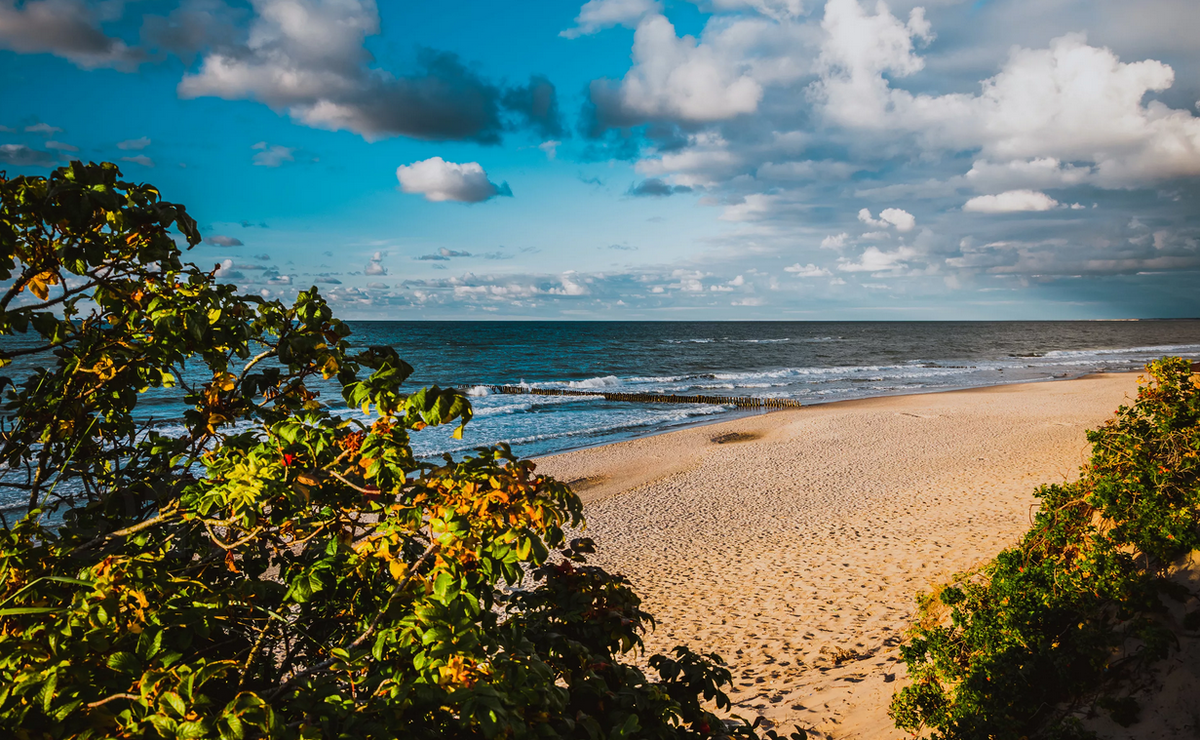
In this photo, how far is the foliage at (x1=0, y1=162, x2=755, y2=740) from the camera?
5.61ft

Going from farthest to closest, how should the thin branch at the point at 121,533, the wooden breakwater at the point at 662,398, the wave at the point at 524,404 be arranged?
the wooden breakwater at the point at 662,398 → the wave at the point at 524,404 → the thin branch at the point at 121,533

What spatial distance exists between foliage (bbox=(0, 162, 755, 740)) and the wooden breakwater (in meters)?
31.6

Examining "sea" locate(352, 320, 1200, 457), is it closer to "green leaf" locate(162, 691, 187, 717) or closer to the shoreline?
the shoreline

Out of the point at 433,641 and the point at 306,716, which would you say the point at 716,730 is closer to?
the point at 433,641

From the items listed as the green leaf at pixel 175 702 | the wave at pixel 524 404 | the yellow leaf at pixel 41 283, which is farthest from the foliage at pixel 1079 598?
the wave at pixel 524 404

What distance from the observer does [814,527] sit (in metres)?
13.3

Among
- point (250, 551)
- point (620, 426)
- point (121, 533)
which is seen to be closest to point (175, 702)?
point (121, 533)

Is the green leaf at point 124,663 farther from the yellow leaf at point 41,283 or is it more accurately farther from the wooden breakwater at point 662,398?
the wooden breakwater at point 662,398

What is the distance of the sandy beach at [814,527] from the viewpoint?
7695 millimetres

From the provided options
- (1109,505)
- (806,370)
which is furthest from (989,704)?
Result: (806,370)

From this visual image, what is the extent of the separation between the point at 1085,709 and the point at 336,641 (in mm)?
5616

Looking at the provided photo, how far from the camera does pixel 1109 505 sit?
18.5 feet

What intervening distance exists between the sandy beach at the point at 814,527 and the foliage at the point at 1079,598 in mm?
987

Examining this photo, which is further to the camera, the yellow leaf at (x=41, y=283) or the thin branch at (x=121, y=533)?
the yellow leaf at (x=41, y=283)
